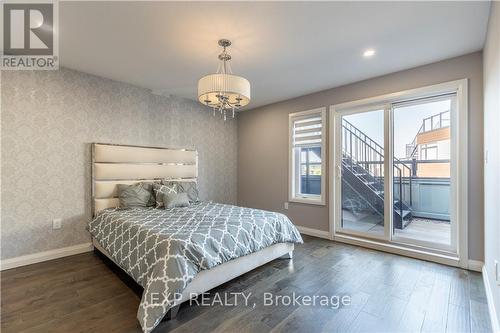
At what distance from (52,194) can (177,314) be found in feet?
7.72

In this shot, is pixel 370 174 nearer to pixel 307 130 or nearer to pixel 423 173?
pixel 423 173

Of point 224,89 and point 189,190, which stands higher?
point 224,89

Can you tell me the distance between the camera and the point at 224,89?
212 centimetres

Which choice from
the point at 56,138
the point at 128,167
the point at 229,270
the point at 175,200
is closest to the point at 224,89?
the point at 229,270

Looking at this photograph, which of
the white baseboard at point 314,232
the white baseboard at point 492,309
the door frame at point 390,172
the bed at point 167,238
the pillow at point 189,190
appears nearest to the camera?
the white baseboard at point 492,309

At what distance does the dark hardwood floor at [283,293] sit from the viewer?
1724mm

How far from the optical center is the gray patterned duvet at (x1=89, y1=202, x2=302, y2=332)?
5.65 ft

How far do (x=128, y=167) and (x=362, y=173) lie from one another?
140 inches

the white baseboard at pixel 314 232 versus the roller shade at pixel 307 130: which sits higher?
the roller shade at pixel 307 130

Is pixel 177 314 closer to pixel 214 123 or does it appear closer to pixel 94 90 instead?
pixel 94 90

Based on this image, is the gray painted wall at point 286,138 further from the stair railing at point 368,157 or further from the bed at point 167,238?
the bed at point 167,238

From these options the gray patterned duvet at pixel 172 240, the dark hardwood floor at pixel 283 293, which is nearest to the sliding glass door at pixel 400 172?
the dark hardwood floor at pixel 283 293
